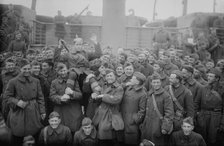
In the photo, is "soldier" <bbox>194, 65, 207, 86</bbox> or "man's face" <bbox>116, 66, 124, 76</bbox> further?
"soldier" <bbox>194, 65, 207, 86</bbox>

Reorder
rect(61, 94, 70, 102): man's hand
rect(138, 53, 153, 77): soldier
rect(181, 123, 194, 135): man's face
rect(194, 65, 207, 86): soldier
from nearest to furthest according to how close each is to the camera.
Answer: rect(181, 123, 194, 135): man's face
rect(61, 94, 70, 102): man's hand
rect(194, 65, 207, 86): soldier
rect(138, 53, 153, 77): soldier

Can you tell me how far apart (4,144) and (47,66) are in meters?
2.12

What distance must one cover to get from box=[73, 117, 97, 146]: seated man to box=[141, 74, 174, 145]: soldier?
99 centimetres

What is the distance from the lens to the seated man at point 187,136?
16.9ft

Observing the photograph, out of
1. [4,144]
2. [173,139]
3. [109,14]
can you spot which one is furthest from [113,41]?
[4,144]

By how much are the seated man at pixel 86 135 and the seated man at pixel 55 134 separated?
0.18m

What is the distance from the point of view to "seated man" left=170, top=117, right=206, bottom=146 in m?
5.15

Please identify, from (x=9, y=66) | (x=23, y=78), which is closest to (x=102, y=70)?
(x=23, y=78)

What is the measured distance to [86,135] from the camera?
17.3ft

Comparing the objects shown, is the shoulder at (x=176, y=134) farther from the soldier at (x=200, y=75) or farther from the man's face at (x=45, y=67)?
the man's face at (x=45, y=67)

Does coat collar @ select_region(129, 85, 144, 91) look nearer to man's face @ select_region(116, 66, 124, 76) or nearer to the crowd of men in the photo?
the crowd of men

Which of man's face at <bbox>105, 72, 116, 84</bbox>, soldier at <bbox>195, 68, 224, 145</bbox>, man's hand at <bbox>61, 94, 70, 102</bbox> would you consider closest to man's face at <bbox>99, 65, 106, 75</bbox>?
man's face at <bbox>105, 72, 116, 84</bbox>

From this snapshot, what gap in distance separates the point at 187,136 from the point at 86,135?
1.95m

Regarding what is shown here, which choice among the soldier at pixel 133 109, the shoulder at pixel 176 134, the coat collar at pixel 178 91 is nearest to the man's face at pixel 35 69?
the soldier at pixel 133 109
